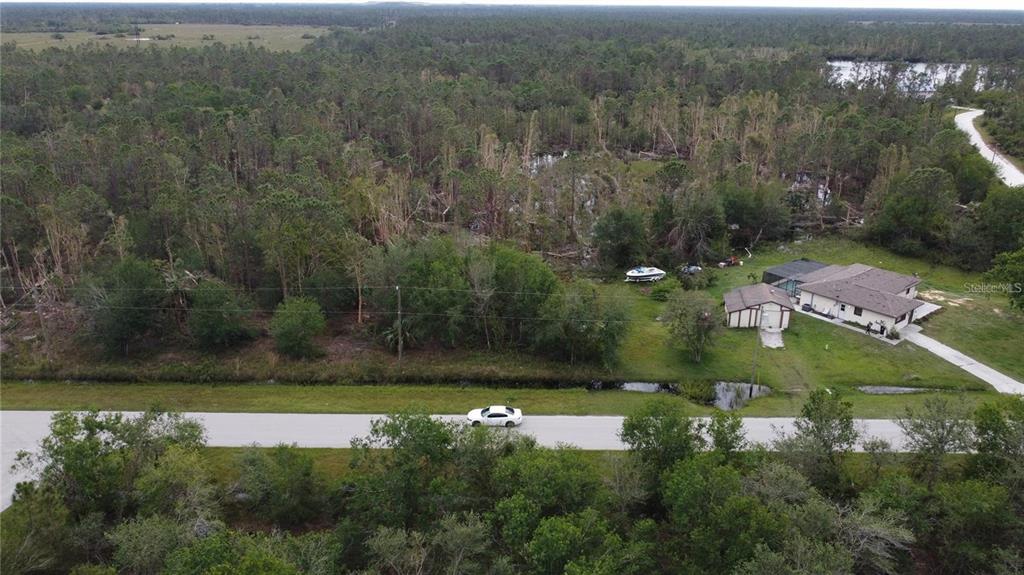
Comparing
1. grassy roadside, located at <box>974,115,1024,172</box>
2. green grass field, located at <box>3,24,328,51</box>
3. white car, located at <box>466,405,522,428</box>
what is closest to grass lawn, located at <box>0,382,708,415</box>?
white car, located at <box>466,405,522,428</box>

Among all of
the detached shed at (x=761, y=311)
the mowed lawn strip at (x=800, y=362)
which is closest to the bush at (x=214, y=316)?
the mowed lawn strip at (x=800, y=362)

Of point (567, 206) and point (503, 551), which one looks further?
point (567, 206)

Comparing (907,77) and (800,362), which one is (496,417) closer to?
(800,362)

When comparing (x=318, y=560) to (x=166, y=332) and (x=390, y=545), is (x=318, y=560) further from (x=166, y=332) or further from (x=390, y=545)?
(x=166, y=332)

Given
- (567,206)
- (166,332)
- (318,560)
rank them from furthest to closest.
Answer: (567,206)
(166,332)
(318,560)

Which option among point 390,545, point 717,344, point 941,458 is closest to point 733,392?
point 717,344

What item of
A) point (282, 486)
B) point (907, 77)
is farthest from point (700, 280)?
point (907, 77)
